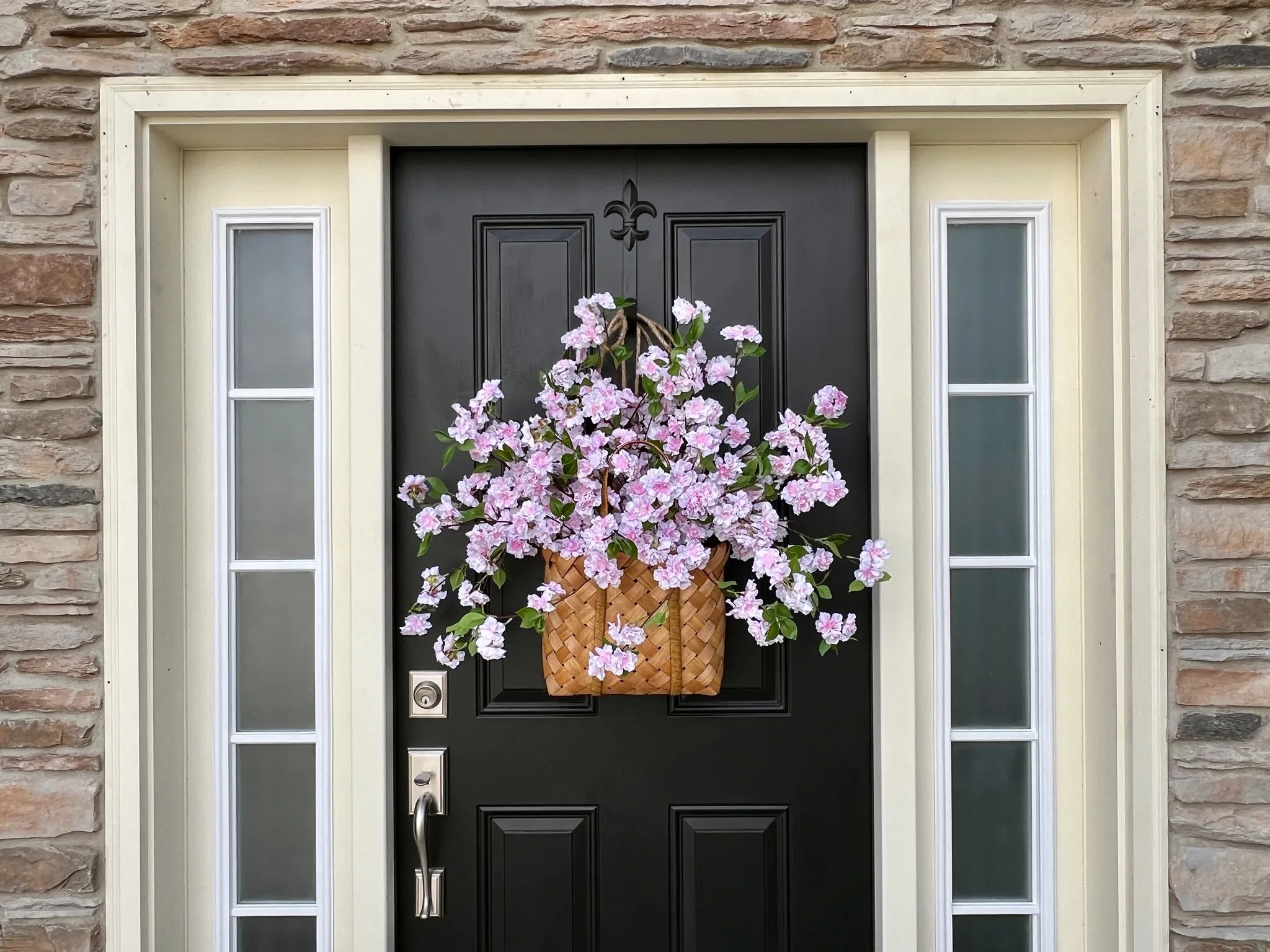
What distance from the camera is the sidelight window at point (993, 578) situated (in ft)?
5.66

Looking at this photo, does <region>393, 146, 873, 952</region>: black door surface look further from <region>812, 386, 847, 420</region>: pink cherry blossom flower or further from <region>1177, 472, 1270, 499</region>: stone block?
<region>1177, 472, 1270, 499</region>: stone block

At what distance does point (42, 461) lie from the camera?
1.56 meters

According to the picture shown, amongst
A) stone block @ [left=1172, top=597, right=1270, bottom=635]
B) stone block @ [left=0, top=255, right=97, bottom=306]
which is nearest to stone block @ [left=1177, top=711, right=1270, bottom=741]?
stone block @ [left=1172, top=597, right=1270, bottom=635]

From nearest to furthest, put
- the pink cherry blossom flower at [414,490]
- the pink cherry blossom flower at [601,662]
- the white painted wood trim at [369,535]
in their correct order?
the pink cherry blossom flower at [601,662]
the pink cherry blossom flower at [414,490]
the white painted wood trim at [369,535]

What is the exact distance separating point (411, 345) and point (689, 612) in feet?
2.58

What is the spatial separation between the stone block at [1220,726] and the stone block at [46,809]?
2004 millimetres

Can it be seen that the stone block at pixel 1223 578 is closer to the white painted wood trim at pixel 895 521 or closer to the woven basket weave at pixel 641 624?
the white painted wood trim at pixel 895 521

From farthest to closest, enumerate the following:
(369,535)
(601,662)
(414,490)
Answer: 1. (369,535)
2. (414,490)
3. (601,662)

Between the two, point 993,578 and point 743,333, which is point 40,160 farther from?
point 993,578

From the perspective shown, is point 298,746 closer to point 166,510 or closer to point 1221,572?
point 166,510

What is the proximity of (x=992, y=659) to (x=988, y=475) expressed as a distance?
0.38 m

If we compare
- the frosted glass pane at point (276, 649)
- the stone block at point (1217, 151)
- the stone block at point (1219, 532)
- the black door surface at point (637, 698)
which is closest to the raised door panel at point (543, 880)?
the black door surface at point (637, 698)

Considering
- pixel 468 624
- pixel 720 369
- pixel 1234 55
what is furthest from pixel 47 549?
pixel 1234 55

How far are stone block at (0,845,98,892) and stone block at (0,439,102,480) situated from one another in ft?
2.25
